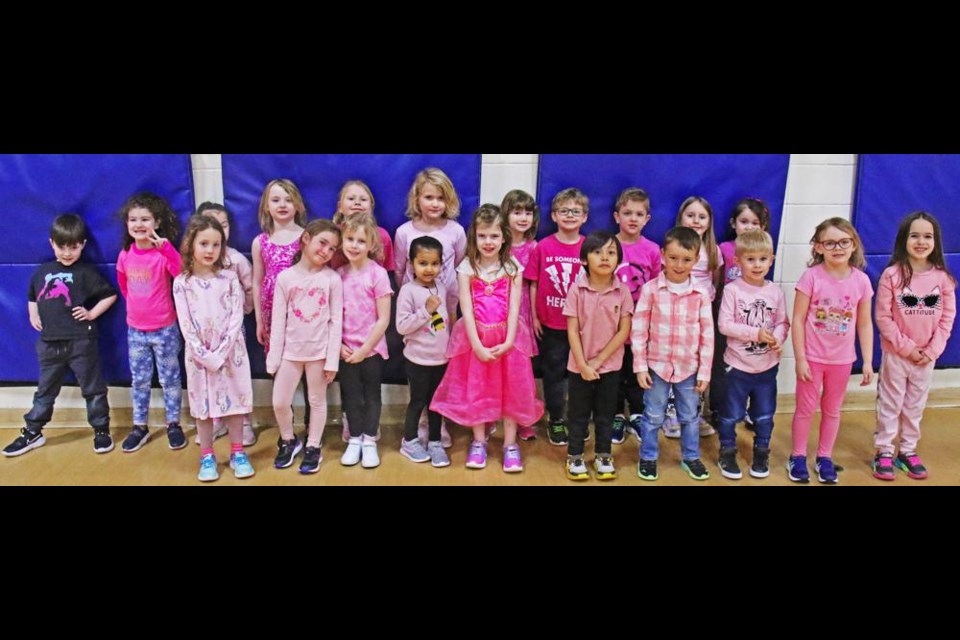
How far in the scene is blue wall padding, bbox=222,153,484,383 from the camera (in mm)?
3705

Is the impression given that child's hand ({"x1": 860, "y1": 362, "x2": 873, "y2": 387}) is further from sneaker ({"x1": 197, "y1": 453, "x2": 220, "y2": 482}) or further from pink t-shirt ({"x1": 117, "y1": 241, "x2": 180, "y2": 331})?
pink t-shirt ({"x1": 117, "y1": 241, "x2": 180, "y2": 331})

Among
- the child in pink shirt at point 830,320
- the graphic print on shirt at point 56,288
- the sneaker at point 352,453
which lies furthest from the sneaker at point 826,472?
the graphic print on shirt at point 56,288

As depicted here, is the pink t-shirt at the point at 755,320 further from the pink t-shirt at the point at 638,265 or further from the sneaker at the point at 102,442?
the sneaker at the point at 102,442

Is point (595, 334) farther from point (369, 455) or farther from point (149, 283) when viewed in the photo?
point (149, 283)

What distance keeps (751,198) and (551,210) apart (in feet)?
3.66

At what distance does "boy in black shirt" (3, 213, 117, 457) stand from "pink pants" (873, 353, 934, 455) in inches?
158

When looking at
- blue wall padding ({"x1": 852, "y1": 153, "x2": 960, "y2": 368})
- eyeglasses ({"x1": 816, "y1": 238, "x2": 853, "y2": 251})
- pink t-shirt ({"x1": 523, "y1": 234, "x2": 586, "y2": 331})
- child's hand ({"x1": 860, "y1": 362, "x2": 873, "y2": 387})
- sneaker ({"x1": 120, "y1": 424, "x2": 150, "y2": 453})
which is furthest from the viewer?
blue wall padding ({"x1": 852, "y1": 153, "x2": 960, "y2": 368})

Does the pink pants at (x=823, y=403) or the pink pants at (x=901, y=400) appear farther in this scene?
the pink pants at (x=901, y=400)

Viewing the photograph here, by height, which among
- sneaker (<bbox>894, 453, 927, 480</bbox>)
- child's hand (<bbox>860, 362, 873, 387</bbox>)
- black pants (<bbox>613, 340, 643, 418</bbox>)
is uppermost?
child's hand (<bbox>860, 362, 873, 387</bbox>)

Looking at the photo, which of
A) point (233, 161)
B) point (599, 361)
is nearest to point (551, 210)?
point (599, 361)

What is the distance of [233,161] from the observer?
12.1 ft

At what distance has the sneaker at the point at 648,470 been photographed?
340cm

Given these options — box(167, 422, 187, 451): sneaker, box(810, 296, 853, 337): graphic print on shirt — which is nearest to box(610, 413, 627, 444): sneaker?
box(810, 296, 853, 337): graphic print on shirt

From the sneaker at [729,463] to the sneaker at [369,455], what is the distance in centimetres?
172
